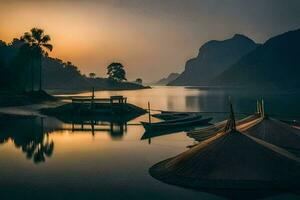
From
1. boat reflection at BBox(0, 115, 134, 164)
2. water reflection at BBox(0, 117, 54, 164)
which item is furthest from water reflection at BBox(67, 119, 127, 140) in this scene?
water reflection at BBox(0, 117, 54, 164)

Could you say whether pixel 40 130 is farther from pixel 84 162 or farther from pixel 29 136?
pixel 84 162

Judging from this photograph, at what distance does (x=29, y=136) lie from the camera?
50.3 meters

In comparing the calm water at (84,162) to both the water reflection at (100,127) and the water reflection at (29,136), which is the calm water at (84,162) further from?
the water reflection at (100,127)

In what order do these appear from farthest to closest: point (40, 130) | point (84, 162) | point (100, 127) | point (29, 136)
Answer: point (100, 127) < point (40, 130) < point (29, 136) < point (84, 162)

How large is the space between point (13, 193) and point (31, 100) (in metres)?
78.2

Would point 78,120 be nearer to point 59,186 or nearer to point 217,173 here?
point 59,186

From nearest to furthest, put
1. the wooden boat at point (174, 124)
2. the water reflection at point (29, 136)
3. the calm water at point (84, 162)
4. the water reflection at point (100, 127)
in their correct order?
the calm water at point (84, 162) → the water reflection at point (29, 136) → the wooden boat at point (174, 124) → the water reflection at point (100, 127)

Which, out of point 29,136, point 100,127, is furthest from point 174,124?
point 29,136

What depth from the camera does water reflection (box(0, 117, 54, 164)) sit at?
1531 inches

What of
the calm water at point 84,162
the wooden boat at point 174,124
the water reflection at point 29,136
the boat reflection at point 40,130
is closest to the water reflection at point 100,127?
the boat reflection at point 40,130

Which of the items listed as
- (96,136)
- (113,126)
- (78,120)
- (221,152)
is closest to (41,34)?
Answer: (78,120)

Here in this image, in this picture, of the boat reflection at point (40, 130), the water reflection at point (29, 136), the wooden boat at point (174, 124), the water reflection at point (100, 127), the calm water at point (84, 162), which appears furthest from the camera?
the water reflection at point (100, 127)

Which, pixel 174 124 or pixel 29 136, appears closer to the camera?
pixel 29 136

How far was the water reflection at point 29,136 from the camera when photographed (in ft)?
128
